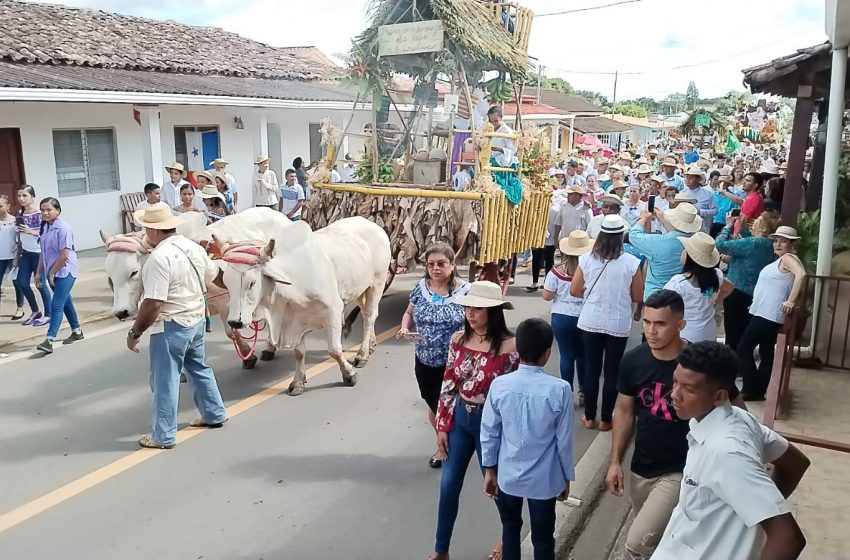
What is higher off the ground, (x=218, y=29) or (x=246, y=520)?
Result: (x=218, y=29)

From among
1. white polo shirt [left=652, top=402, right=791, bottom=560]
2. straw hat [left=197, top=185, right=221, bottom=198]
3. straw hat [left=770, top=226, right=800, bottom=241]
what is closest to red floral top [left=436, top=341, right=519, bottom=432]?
white polo shirt [left=652, top=402, right=791, bottom=560]

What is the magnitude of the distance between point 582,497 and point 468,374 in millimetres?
1622

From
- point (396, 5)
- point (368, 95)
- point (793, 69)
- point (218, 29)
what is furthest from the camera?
point (218, 29)

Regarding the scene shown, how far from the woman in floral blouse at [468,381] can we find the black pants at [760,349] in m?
2.94

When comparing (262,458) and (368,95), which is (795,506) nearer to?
(262,458)

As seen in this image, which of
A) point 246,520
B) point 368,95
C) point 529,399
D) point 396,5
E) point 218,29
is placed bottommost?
point 246,520

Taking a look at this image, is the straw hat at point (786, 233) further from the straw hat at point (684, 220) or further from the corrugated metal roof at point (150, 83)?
the corrugated metal roof at point (150, 83)

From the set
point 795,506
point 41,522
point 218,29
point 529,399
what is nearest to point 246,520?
point 41,522

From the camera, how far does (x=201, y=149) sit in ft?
52.6

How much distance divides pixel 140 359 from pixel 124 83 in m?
6.73

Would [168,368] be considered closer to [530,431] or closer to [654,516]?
[530,431]

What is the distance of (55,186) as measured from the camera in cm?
1265

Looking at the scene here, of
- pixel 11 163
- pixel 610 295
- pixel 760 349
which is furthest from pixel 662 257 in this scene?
pixel 11 163

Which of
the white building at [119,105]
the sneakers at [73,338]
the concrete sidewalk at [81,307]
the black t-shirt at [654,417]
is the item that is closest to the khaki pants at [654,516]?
the black t-shirt at [654,417]
